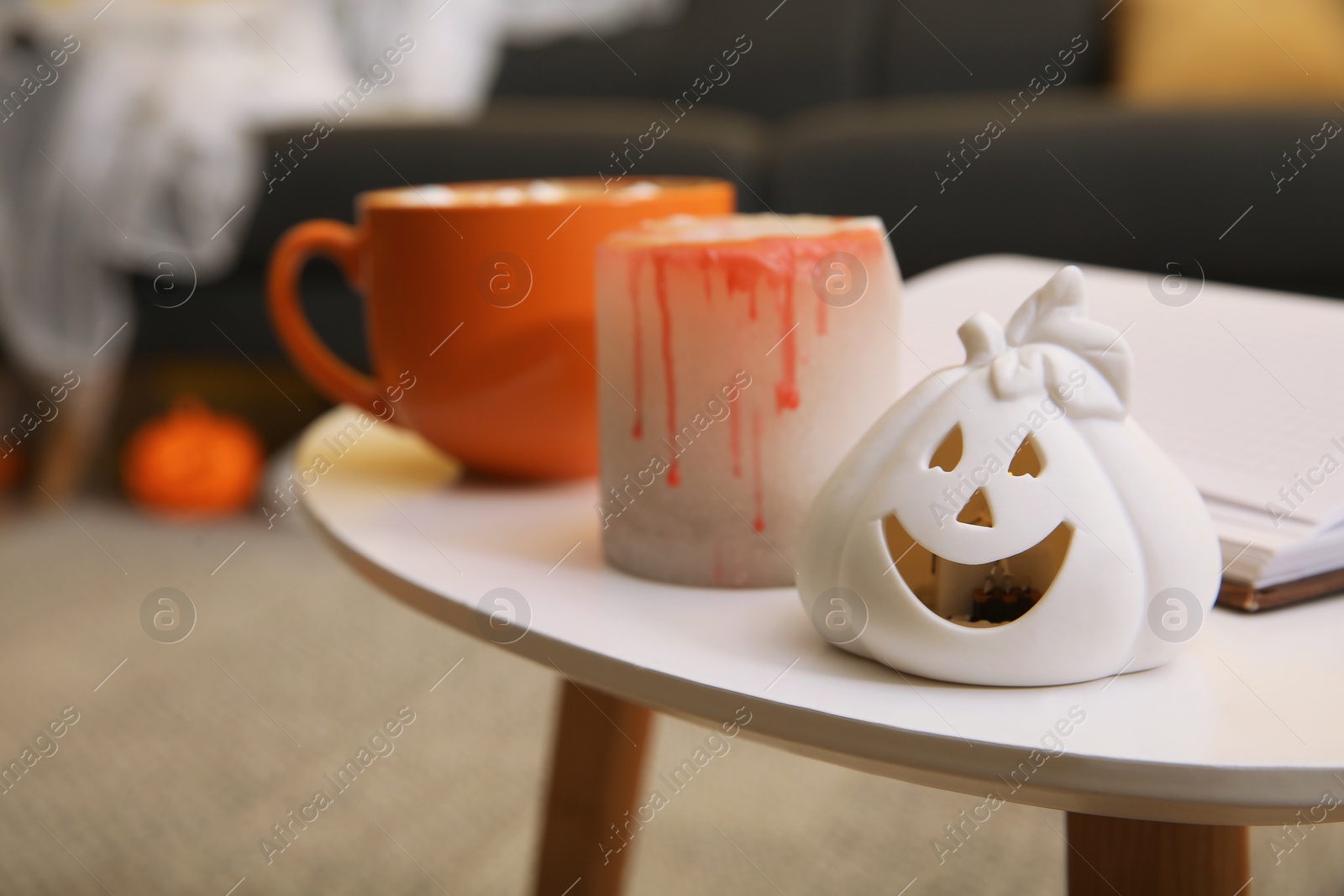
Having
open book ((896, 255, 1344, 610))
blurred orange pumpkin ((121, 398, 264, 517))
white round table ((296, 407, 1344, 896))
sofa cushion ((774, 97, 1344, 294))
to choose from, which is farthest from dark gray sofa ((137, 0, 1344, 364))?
white round table ((296, 407, 1344, 896))

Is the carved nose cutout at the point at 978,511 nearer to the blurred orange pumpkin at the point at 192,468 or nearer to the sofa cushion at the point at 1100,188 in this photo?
the sofa cushion at the point at 1100,188

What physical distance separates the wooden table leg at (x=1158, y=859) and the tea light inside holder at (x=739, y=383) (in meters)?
0.12

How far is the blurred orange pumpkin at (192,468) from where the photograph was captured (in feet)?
5.52

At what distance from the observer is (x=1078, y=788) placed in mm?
244

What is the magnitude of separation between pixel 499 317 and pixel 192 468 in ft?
4.49

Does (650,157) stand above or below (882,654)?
below

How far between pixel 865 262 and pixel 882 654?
14cm

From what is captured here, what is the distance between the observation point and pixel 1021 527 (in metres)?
0.28

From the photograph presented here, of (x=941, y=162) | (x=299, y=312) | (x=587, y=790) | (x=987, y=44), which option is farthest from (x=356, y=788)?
(x=987, y=44)

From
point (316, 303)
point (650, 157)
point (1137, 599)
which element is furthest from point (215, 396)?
point (1137, 599)

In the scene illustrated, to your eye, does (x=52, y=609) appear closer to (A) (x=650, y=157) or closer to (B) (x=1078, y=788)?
(A) (x=650, y=157)

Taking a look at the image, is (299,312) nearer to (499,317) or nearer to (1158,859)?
(499,317)

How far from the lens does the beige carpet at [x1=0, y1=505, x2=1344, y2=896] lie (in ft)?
2.79

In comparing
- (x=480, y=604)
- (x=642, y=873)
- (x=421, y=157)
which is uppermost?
(x=480, y=604)
